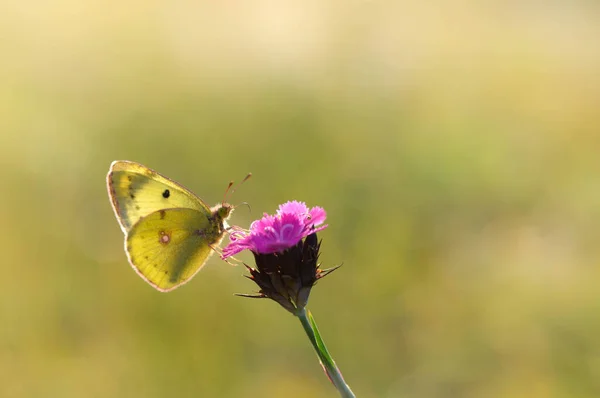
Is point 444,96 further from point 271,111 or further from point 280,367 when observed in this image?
point 280,367

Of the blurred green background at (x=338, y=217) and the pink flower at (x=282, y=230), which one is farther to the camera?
the blurred green background at (x=338, y=217)

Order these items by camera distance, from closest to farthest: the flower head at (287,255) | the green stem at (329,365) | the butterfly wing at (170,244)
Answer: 1. the green stem at (329,365)
2. the flower head at (287,255)
3. the butterfly wing at (170,244)

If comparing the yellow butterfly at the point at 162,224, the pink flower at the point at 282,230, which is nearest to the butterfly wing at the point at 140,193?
the yellow butterfly at the point at 162,224

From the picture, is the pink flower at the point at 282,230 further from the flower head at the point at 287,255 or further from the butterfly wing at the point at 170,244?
the butterfly wing at the point at 170,244

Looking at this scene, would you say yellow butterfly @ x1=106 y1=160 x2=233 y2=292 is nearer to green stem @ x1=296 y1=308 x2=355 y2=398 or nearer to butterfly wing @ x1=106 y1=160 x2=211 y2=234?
butterfly wing @ x1=106 y1=160 x2=211 y2=234

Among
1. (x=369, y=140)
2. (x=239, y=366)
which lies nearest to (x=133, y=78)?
(x=369, y=140)

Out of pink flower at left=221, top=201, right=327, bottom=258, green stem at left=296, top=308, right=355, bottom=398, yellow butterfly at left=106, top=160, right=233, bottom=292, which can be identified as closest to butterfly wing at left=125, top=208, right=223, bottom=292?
yellow butterfly at left=106, top=160, right=233, bottom=292
